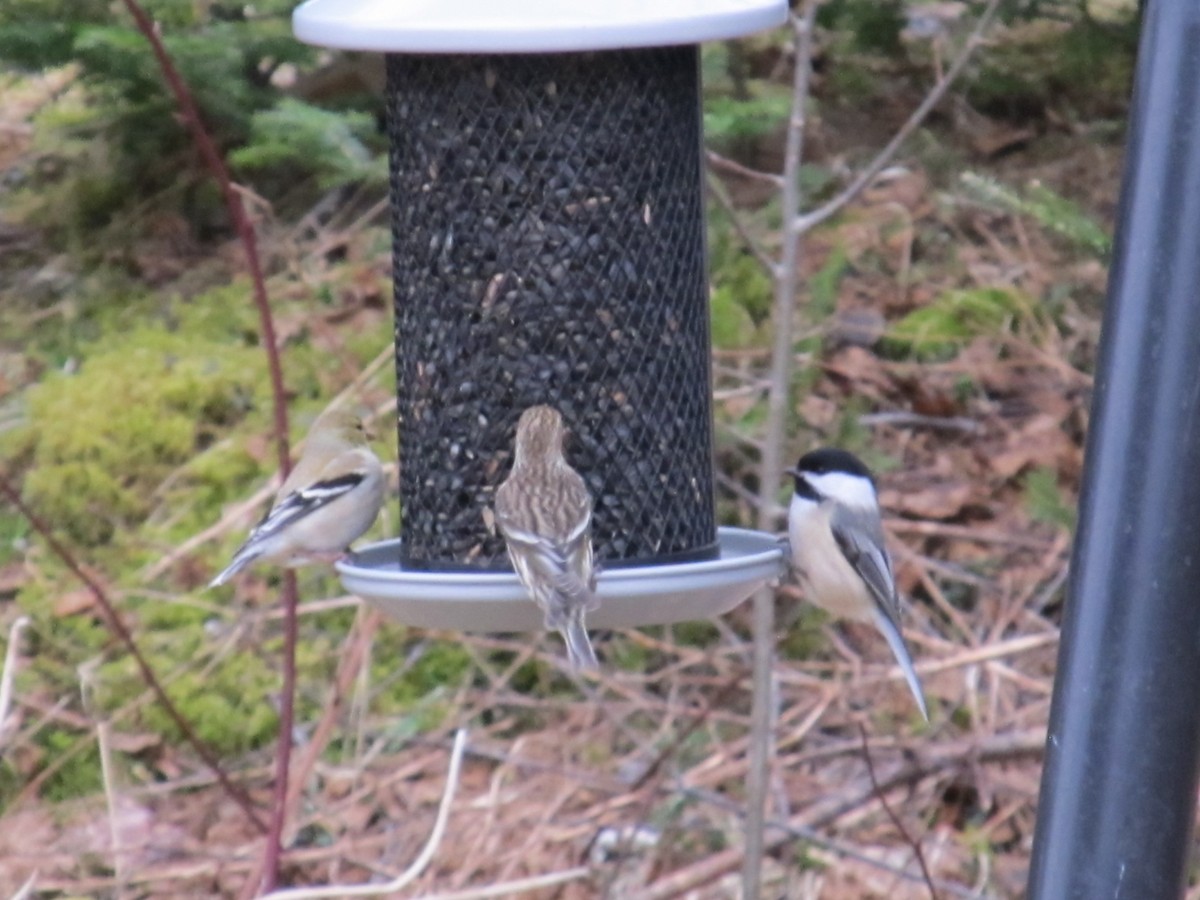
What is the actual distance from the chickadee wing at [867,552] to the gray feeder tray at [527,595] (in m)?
1.42

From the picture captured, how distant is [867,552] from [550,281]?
5.58 ft

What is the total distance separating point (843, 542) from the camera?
5801 millimetres

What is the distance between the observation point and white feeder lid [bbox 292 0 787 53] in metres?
3.85

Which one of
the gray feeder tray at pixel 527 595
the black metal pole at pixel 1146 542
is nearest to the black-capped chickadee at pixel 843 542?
the gray feeder tray at pixel 527 595

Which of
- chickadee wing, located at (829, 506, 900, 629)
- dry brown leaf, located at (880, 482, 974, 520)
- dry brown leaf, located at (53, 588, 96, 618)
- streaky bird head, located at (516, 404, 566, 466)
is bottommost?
dry brown leaf, located at (53, 588, 96, 618)

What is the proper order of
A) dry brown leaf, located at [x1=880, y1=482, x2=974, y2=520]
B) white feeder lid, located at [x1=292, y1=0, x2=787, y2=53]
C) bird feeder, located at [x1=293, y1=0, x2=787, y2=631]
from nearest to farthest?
white feeder lid, located at [x1=292, y1=0, x2=787, y2=53] → bird feeder, located at [x1=293, y1=0, x2=787, y2=631] → dry brown leaf, located at [x1=880, y1=482, x2=974, y2=520]

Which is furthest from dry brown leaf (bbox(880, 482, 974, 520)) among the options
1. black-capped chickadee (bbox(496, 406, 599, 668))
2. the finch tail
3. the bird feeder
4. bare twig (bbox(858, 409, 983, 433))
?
the finch tail

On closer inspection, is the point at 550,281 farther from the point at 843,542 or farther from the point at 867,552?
the point at 867,552

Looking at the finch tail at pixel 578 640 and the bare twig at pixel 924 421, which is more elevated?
the finch tail at pixel 578 640

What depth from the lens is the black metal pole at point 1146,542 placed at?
115 inches

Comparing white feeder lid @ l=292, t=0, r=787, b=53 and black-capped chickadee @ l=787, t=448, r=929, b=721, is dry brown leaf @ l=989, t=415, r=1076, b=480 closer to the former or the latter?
black-capped chickadee @ l=787, t=448, r=929, b=721

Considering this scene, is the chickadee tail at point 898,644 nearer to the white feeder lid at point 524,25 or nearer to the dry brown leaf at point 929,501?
the white feeder lid at point 524,25

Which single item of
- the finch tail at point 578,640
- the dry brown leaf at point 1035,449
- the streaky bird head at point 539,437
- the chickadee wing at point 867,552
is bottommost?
the dry brown leaf at point 1035,449

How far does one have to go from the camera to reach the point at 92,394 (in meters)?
9.11
